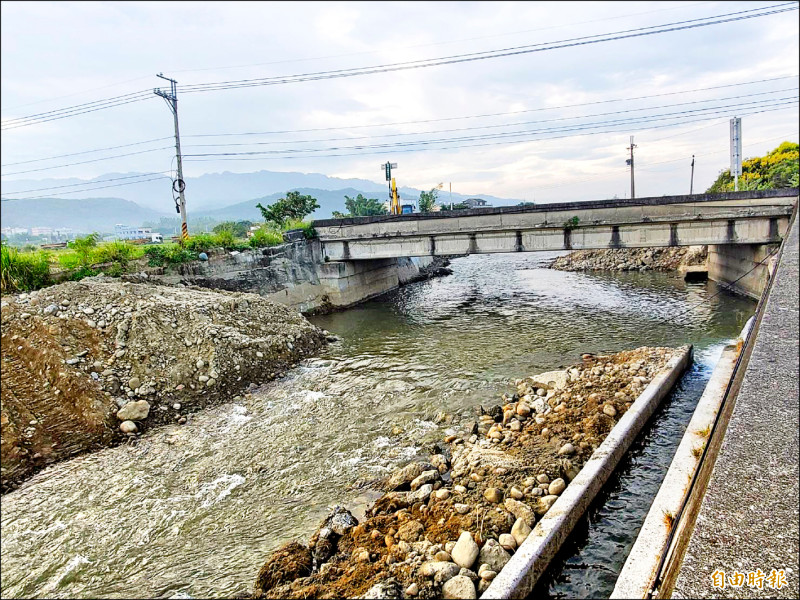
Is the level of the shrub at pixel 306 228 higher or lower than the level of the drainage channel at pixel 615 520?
higher

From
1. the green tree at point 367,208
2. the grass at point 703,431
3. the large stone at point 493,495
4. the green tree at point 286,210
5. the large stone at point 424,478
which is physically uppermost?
the green tree at point 367,208

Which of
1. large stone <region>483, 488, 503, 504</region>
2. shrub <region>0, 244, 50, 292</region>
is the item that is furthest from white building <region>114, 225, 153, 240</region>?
large stone <region>483, 488, 503, 504</region>

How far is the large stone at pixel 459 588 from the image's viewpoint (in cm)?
374

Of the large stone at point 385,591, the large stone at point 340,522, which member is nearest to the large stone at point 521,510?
the large stone at point 385,591

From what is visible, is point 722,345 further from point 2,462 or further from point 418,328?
point 2,462

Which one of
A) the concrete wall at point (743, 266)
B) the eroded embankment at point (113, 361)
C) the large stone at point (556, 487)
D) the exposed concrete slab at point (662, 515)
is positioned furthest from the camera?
the concrete wall at point (743, 266)

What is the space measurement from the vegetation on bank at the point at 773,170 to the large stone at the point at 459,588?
34662mm

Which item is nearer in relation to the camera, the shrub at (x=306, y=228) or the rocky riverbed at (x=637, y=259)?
the shrub at (x=306, y=228)

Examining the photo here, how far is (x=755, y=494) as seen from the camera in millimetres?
2217

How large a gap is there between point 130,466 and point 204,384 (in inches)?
107

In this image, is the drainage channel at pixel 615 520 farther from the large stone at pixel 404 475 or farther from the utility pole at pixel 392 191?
the utility pole at pixel 392 191

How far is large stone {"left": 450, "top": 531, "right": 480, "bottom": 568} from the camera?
162 inches

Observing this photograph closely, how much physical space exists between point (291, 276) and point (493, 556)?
16960mm

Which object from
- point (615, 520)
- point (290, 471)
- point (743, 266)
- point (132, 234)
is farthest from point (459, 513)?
point (132, 234)
